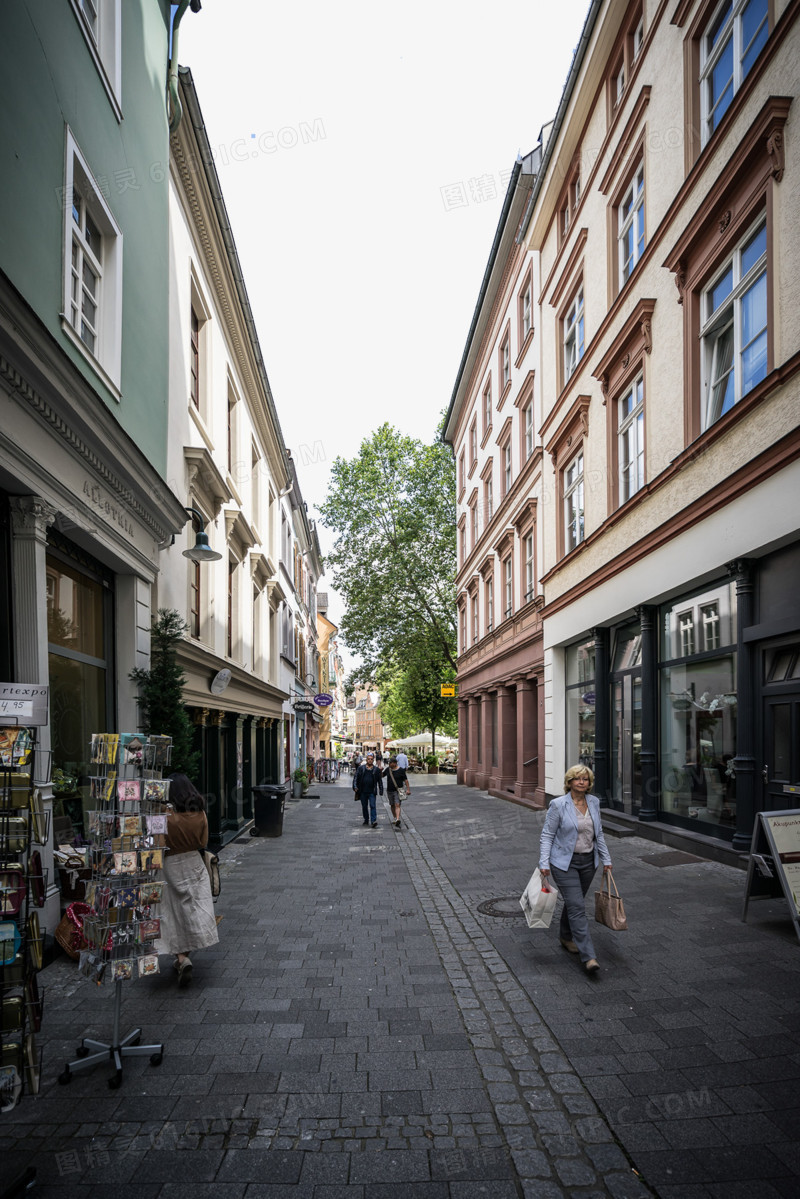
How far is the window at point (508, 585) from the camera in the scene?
23516mm

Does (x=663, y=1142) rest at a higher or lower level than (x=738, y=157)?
lower

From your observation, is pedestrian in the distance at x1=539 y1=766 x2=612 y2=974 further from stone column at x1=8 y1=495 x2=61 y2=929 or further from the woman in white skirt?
stone column at x1=8 y1=495 x2=61 y2=929

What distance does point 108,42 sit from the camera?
852 cm

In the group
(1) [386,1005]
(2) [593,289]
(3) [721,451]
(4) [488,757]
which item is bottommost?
(4) [488,757]

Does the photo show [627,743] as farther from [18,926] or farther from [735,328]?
[18,926]

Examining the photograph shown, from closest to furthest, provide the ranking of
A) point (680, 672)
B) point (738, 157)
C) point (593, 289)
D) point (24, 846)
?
point (24, 846), point (738, 157), point (680, 672), point (593, 289)

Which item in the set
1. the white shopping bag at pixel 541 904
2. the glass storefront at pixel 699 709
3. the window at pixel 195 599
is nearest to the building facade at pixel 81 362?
the window at pixel 195 599

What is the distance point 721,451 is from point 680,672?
3.40 m

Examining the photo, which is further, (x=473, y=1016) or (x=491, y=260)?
(x=491, y=260)

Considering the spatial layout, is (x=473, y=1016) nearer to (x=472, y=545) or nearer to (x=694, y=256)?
(x=694, y=256)

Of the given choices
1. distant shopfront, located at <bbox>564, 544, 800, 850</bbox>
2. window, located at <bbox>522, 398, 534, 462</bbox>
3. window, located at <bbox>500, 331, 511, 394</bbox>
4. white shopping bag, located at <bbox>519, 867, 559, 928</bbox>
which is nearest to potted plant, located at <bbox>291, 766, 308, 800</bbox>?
window, located at <bbox>522, 398, 534, 462</bbox>

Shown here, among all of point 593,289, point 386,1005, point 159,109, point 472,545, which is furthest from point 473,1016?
point 472,545

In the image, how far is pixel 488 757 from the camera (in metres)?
27.5

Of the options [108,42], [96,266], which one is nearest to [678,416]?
[96,266]
